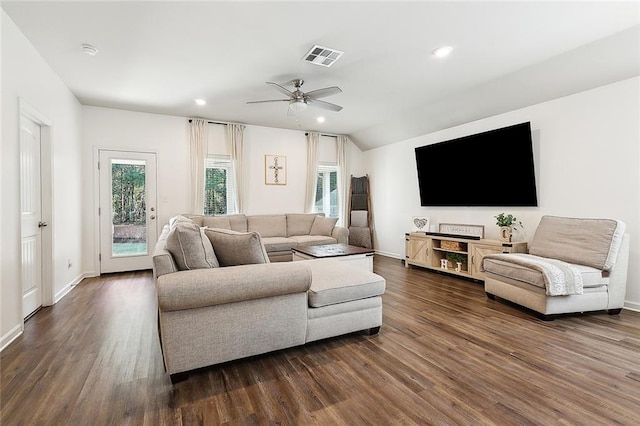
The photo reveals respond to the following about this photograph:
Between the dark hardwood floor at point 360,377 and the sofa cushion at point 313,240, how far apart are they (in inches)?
96.6

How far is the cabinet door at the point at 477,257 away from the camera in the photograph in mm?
4127

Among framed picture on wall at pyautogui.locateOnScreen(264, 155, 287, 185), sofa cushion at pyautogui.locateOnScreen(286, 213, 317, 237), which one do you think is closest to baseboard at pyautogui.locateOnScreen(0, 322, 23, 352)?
sofa cushion at pyautogui.locateOnScreen(286, 213, 317, 237)

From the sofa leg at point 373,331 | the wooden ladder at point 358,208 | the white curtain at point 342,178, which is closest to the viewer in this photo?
the sofa leg at point 373,331

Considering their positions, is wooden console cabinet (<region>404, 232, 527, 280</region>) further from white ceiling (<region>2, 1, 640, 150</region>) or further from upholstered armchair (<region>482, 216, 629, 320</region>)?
white ceiling (<region>2, 1, 640, 150</region>)

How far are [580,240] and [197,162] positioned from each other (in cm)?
559

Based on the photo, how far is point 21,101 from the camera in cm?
267

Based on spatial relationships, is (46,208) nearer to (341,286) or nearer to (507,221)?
(341,286)

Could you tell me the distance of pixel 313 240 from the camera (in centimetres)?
530

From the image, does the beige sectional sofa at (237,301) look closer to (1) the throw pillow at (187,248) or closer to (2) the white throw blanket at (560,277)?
(1) the throw pillow at (187,248)

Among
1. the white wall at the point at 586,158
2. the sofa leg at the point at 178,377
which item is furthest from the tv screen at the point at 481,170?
the sofa leg at the point at 178,377

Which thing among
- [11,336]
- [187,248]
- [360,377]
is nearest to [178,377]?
[187,248]

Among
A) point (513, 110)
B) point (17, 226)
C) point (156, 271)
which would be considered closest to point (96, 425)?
point (156, 271)

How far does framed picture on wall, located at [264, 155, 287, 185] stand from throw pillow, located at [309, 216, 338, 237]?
111cm

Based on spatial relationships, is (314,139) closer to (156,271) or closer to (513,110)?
(513,110)
